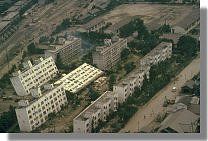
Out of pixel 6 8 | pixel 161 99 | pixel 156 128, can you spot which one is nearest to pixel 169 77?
pixel 161 99

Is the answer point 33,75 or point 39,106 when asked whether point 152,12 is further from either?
point 39,106

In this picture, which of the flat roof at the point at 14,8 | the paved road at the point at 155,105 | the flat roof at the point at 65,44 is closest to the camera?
the paved road at the point at 155,105

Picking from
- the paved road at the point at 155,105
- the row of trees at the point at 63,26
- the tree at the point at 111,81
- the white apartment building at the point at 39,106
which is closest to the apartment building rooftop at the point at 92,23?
the row of trees at the point at 63,26

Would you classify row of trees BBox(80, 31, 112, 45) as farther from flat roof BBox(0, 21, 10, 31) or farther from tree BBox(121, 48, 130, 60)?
flat roof BBox(0, 21, 10, 31)

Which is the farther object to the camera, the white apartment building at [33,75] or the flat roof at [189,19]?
the flat roof at [189,19]

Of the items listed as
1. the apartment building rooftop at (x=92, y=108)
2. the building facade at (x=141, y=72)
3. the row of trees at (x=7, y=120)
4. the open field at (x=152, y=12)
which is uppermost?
the apartment building rooftop at (x=92, y=108)

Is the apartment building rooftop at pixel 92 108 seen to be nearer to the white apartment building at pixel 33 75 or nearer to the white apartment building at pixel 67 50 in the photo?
the white apartment building at pixel 33 75
